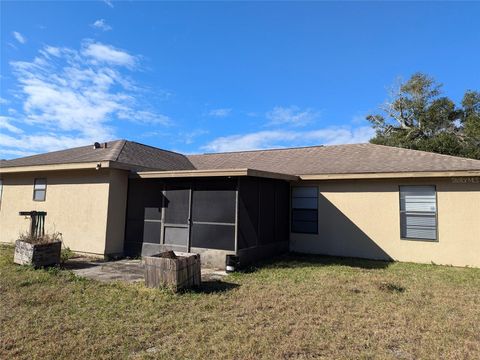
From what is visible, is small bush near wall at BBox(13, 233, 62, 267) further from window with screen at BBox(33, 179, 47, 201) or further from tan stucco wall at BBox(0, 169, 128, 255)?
window with screen at BBox(33, 179, 47, 201)

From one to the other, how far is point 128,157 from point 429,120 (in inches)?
914

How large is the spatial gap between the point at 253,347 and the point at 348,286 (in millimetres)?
3599

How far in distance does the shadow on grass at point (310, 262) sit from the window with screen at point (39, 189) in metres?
7.80

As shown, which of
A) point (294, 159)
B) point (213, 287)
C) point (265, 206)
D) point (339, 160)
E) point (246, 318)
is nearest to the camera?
point (246, 318)

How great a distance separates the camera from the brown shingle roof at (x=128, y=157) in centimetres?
1080

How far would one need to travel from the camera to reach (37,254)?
8133 mm

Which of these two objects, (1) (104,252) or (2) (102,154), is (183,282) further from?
(2) (102,154)

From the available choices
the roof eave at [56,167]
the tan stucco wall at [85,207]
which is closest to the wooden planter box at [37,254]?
the tan stucco wall at [85,207]

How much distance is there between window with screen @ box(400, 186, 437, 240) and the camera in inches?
389

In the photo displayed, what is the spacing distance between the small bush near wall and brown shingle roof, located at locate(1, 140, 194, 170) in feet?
8.90

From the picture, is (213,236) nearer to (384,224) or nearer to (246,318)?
(246,318)

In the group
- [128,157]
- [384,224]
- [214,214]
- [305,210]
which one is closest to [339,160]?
[305,210]

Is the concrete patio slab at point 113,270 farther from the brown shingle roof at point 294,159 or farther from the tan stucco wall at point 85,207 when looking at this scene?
the brown shingle roof at point 294,159

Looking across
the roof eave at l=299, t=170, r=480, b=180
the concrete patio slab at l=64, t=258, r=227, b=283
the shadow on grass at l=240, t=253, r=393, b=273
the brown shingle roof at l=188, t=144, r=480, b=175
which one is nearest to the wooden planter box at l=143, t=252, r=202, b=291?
the concrete patio slab at l=64, t=258, r=227, b=283
